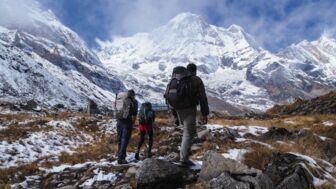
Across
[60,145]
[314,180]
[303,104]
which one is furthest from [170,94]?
Answer: [303,104]

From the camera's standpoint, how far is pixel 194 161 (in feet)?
41.9

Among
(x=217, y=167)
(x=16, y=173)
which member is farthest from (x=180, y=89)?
(x=16, y=173)

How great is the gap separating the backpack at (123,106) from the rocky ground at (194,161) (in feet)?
5.59

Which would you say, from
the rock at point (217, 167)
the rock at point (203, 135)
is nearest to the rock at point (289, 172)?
the rock at point (217, 167)

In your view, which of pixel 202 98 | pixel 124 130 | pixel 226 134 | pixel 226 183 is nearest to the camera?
pixel 226 183

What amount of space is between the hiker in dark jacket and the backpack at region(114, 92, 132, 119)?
13.4 ft

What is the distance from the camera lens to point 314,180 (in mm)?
10289

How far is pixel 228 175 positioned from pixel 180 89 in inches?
100

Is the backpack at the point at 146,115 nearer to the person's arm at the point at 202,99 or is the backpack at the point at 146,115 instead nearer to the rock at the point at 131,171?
the rock at the point at 131,171

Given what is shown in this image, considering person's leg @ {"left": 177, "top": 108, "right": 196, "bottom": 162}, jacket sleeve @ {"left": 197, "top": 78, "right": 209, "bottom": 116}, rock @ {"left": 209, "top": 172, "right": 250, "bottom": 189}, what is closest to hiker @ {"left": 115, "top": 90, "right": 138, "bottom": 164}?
person's leg @ {"left": 177, "top": 108, "right": 196, "bottom": 162}

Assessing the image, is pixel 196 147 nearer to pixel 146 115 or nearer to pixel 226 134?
pixel 146 115

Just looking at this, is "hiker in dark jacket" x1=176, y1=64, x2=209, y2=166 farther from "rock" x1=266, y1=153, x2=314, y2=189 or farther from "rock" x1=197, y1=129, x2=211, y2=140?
"rock" x1=197, y1=129, x2=211, y2=140

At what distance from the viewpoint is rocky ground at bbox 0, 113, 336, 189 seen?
972 cm

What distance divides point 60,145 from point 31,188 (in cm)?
1143
